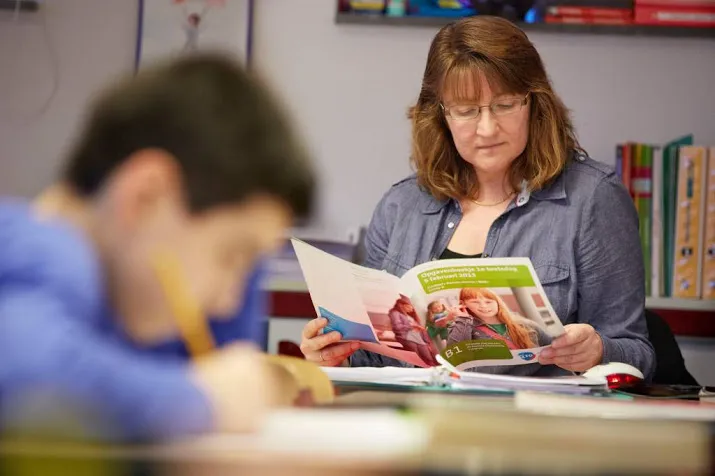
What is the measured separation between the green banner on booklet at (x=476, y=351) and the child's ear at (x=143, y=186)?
0.91 m

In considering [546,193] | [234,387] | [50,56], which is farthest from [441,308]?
[50,56]

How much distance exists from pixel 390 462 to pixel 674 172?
2065 mm

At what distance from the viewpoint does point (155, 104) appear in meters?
0.50

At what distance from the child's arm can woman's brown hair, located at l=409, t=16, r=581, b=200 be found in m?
1.23

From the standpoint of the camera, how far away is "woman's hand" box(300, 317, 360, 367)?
56.2 inches

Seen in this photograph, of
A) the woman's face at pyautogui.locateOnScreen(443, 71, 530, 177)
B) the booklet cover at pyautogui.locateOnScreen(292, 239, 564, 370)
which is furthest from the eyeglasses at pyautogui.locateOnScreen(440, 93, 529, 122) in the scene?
the booklet cover at pyautogui.locateOnScreen(292, 239, 564, 370)

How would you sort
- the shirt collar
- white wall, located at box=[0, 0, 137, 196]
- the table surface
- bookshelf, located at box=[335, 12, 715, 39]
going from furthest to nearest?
white wall, located at box=[0, 0, 137, 196]
bookshelf, located at box=[335, 12, 715, 39]
the shirt collar
the table surface

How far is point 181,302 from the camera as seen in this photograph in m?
0.50

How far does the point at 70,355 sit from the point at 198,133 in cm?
13

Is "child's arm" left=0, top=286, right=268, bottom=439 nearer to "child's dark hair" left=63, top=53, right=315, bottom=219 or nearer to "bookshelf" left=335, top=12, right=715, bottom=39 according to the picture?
"child's dark hair" left=63, top=53, right=315, bottom=219

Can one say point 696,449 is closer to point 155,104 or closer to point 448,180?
point 155,104

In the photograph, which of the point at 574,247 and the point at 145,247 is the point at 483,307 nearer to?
the point at 574,247

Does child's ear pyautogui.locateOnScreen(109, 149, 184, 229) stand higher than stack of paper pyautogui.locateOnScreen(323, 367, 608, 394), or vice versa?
child's ear pyautogui.locateOnScreen(109, 149, 184, 229)

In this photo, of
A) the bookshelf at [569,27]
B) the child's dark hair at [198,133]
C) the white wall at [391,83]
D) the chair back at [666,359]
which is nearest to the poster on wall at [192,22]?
the white wall at [391,83]
